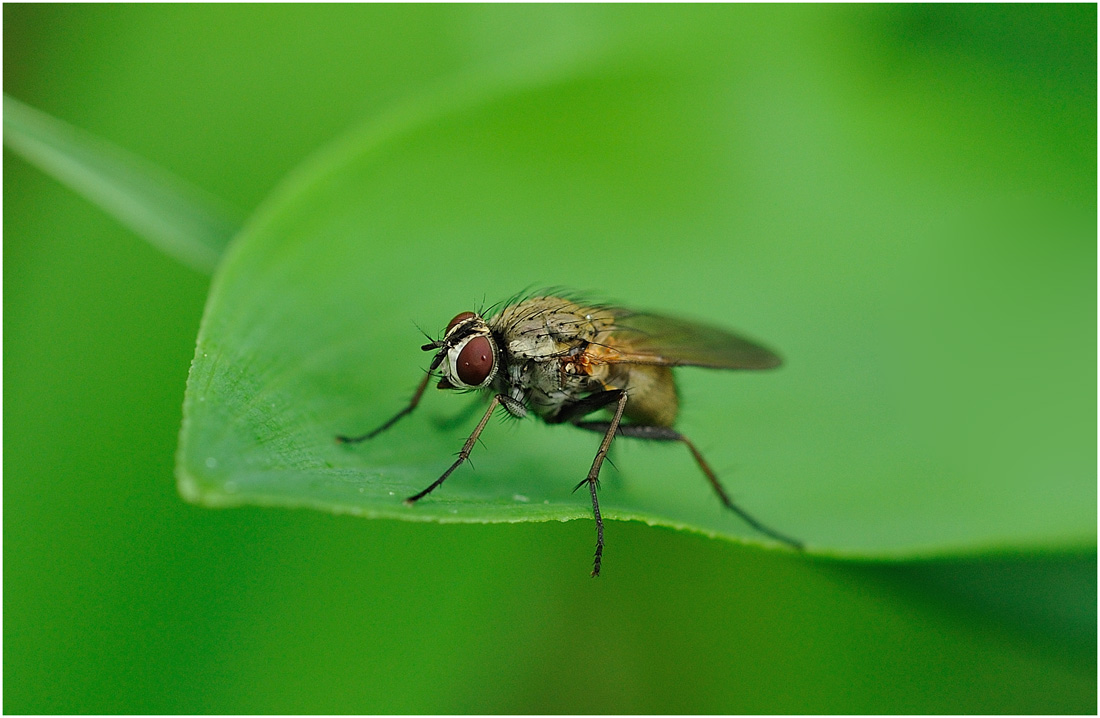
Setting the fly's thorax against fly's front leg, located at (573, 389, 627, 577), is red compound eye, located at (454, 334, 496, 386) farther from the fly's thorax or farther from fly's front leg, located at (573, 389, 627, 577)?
fly's front leg, located at (573, 389, 627, 577)

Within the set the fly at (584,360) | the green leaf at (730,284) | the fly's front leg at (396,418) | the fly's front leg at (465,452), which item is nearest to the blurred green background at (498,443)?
the green leaf at (730,284)

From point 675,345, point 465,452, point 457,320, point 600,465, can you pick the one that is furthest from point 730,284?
point 465,452

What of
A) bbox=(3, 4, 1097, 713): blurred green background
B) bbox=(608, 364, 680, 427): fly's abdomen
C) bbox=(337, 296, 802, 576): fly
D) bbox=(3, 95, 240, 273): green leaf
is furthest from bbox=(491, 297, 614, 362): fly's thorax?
bbox=(3, 95, 240, 273): green leaf

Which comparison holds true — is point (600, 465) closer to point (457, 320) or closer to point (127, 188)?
point (457, 320)

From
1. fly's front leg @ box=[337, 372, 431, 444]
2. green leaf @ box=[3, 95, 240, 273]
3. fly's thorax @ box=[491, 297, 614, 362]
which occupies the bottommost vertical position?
fly's front leg @ box=[337, 372, 431, 444]

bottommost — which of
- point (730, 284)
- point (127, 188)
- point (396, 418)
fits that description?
point (396, 418)

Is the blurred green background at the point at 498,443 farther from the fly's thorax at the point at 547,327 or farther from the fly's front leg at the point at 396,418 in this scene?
the fly's front leg at the point at 396,418
